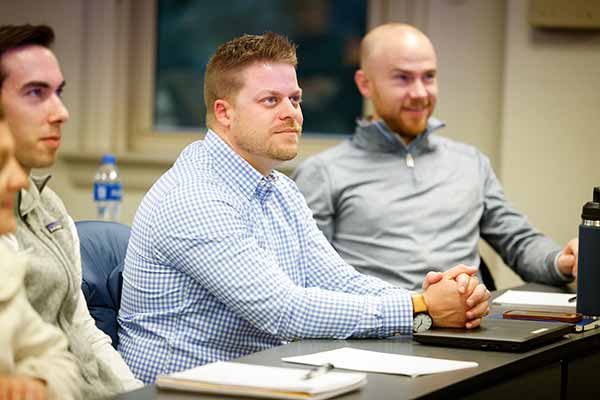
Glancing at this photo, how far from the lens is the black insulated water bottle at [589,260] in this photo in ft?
7.72

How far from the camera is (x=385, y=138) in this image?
3.56 meters

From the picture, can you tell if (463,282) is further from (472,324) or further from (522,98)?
(522,98)

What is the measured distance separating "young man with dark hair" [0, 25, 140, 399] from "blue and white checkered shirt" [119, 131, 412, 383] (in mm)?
380

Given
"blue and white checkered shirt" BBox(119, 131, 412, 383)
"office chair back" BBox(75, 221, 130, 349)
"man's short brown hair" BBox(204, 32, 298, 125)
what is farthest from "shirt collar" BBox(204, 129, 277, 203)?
"office chair back" BBox(75, 221, 130, 349)

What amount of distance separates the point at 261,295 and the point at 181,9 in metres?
3.08

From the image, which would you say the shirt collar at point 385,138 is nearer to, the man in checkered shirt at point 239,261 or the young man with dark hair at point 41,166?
the man in checkered shirt at point 239,261

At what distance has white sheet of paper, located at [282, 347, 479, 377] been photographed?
1793mm

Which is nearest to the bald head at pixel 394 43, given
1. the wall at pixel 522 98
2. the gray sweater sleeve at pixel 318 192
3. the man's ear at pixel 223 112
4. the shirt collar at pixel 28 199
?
the gray sweater sleeve at pixel 318 192

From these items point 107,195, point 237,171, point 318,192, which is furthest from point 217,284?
point 107,195

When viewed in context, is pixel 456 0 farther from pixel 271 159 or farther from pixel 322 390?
pixel 322 390

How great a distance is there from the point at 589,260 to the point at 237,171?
0.84m

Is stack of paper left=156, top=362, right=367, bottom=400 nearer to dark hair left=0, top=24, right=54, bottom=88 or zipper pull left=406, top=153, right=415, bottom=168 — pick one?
dark hair left=0, top=24, right=54, bottom=88

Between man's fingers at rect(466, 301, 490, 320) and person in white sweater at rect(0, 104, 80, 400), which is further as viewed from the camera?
man's fingers at rect(466, 301, 490, 320)

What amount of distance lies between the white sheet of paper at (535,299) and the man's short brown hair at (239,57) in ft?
2.81
